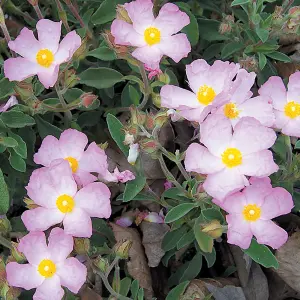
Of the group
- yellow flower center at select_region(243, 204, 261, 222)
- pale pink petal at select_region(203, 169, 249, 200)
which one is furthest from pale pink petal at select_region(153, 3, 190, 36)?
yellow flower center at select_region(243, 204, 261, 222)

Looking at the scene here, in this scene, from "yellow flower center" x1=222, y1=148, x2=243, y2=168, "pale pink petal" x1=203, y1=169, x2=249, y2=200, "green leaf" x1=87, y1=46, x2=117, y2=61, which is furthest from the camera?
"green leaf" x1=87, y1=46, x2=117, y2=61

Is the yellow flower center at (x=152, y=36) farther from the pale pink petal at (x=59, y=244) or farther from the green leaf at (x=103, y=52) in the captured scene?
the pale pink petal at (x=59, y=244)

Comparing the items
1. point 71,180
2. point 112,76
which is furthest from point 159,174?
point 71,180

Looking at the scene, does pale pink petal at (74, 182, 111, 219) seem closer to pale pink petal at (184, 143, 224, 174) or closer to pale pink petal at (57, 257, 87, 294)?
pale pink petal at (57, 257, 87, 294)

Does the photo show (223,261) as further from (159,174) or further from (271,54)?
(271,54)

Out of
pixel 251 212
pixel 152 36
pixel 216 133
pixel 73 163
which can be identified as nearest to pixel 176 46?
pixel 152 36

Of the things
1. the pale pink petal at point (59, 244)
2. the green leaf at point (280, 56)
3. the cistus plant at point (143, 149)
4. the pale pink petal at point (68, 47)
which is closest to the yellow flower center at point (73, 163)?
the cistus plant at point (143, 149)
